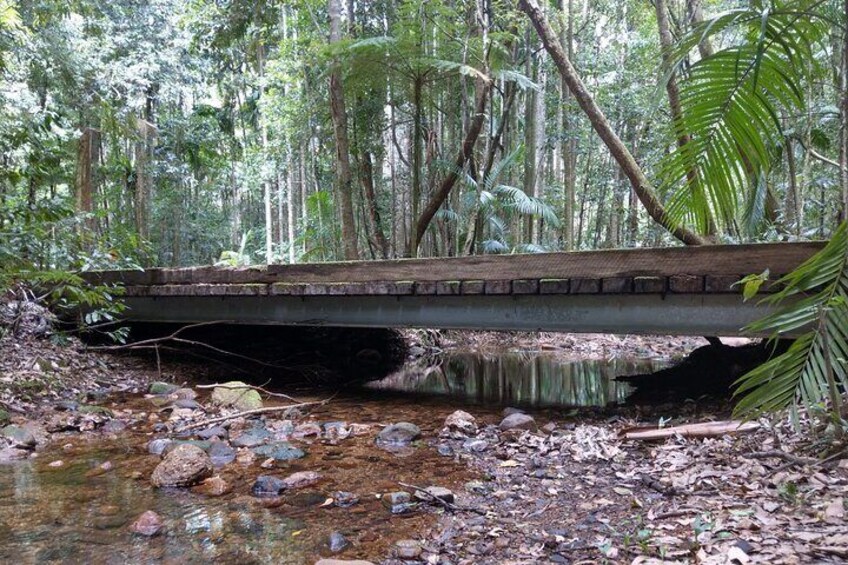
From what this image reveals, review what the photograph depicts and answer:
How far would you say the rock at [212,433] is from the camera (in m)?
5.27

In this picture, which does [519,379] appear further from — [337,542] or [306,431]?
[337,542]

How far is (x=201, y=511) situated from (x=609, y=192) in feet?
59.5

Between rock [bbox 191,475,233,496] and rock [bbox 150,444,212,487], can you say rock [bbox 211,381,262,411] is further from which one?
rock [bbox 191,475,233,496]

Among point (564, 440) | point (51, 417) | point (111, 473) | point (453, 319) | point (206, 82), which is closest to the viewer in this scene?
point (111, 473)

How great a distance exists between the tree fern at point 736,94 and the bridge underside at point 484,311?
99.0 inches

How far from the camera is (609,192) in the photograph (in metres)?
19.3

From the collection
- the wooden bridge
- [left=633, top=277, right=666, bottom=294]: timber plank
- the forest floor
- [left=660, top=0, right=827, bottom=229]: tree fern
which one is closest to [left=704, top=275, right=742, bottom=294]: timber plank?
the wooden bridge

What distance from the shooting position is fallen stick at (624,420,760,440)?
13.3ft

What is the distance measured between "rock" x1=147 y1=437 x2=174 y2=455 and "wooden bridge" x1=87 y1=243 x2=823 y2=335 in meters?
2.71

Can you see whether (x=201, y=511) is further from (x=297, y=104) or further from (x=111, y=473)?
(x=297, y=104)

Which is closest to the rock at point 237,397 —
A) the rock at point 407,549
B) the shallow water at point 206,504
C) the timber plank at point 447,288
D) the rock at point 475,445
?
the shallow water at point 206,504

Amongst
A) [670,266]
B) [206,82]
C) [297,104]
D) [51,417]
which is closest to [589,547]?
[670,266]

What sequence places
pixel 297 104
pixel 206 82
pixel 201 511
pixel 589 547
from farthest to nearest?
pixel 206 82 < pixel 297 104 < pixel 201 511 < pixel 589 547

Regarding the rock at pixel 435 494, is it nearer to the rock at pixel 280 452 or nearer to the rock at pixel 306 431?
the rock at pixel 280 452
